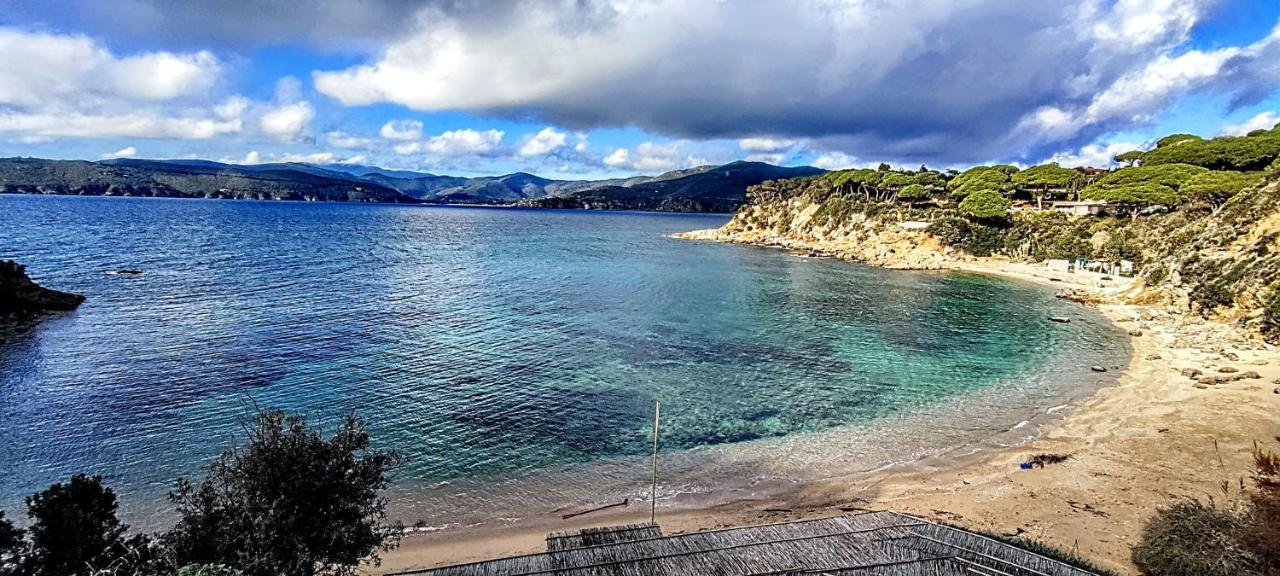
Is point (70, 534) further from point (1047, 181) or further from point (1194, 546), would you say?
point (1047, 181)

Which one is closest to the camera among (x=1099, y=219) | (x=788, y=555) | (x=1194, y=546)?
(x=788, y=555)

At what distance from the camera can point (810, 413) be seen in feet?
86.4

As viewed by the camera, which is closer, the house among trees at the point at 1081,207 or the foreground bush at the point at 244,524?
the foreground bush at the point at 244,524

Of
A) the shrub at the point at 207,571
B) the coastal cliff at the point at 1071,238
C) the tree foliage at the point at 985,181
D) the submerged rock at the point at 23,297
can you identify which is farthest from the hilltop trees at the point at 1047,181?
the submerged rock at the point at 23,297

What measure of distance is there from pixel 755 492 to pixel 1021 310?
4186 centimetres

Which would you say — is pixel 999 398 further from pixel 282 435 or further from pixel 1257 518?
pixel 282 435

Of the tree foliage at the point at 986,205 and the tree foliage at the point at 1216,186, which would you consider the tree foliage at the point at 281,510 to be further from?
the tree foliage at the point at 986,205

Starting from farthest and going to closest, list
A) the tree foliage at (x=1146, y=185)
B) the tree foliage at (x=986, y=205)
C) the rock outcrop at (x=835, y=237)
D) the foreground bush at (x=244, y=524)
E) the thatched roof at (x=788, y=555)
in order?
1. the tree foliage at (x=986, y=205)
2. the rock outcrop at (x=835, y=237)
3. the tree foliage at (x=1146, y=185)
4. the thatched roof at (x=788, y=555)
5. the foreground bush at (x=244, y=524)

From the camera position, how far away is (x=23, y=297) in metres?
41.3

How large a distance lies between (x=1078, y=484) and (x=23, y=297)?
206 ft

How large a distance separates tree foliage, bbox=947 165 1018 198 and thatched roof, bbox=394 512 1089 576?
102626 millimetres

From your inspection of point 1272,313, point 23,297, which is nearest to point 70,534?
point 23,297

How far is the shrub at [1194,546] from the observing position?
12633mm

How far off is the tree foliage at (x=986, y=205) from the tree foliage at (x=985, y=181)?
8.95 metres
